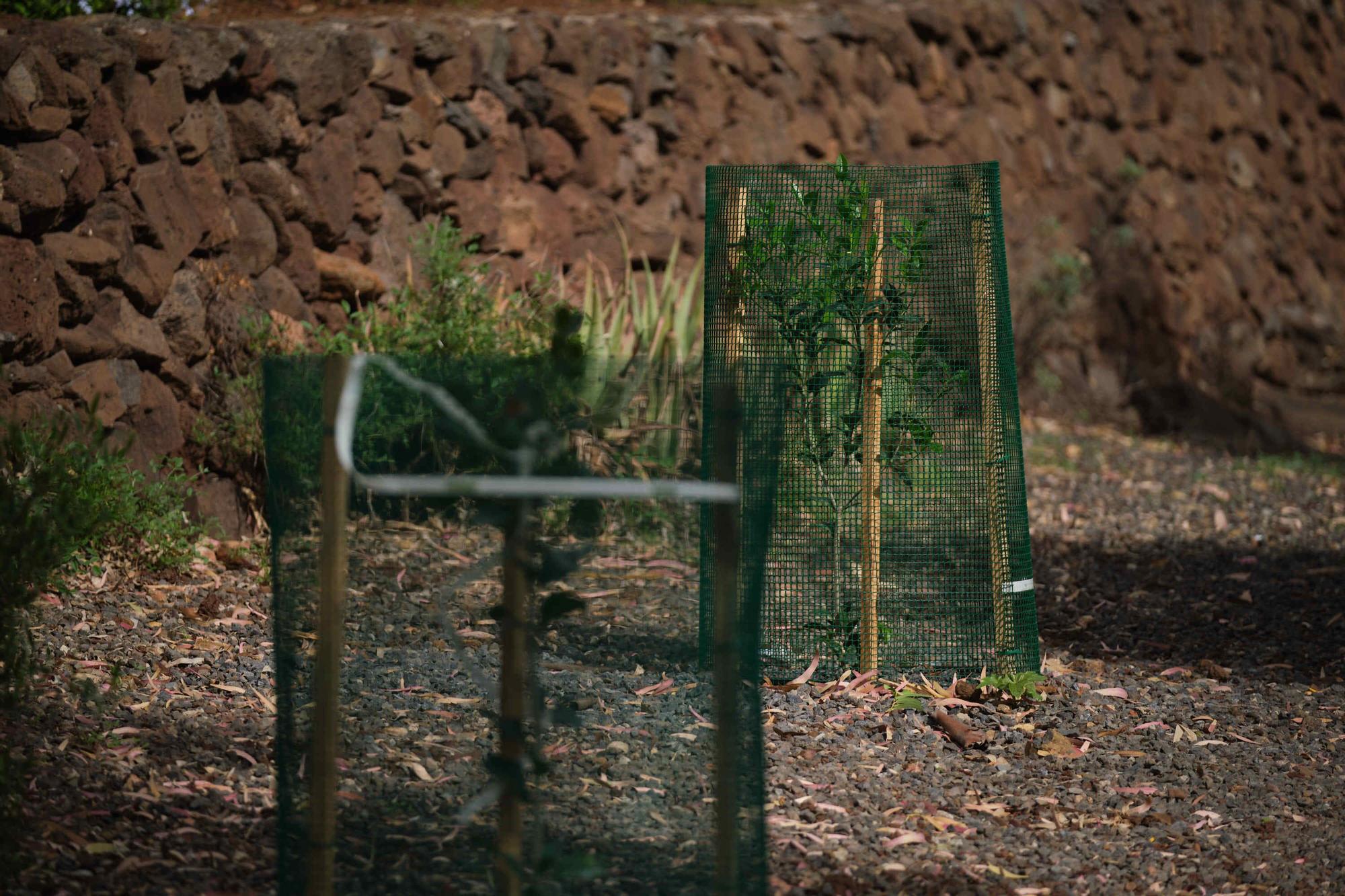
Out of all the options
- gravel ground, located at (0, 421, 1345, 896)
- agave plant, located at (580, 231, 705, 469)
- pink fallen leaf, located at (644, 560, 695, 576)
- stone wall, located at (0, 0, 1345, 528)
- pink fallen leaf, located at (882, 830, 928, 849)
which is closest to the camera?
gravel ground, located at (0, 421, 1345, 896)

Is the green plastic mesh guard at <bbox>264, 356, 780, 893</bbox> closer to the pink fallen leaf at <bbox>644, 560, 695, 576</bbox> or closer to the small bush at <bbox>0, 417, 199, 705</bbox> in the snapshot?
the pink fallen leaf at <bbox>644, 560, 695, 576</bbox>

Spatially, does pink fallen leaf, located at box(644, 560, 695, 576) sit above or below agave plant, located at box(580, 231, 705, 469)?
below

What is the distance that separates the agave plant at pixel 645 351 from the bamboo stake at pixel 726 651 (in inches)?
40.6

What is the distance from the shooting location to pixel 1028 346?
28.1 feet

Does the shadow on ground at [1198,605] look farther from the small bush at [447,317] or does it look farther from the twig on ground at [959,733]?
the small bush at [447,317]

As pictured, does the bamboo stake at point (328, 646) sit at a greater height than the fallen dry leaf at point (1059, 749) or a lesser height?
greater

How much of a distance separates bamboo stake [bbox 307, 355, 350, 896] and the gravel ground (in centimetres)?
17

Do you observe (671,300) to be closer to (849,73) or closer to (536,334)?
(536,334)

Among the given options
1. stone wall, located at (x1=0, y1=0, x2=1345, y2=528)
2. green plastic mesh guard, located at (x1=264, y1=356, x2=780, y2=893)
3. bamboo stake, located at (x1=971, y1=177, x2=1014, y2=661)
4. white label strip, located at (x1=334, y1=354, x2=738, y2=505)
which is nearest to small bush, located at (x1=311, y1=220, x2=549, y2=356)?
stone wall, located at (x1=0, y1=0, x2=1345, y2=528)

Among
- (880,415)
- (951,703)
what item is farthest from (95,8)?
(951,703)

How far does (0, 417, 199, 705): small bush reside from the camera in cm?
241

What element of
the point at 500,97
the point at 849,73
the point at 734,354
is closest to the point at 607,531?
the point at 734,354

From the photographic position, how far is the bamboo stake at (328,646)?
1953 millimetres

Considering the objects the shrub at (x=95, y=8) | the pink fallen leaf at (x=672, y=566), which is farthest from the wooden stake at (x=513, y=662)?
the shrub at (x=95, y=8)
